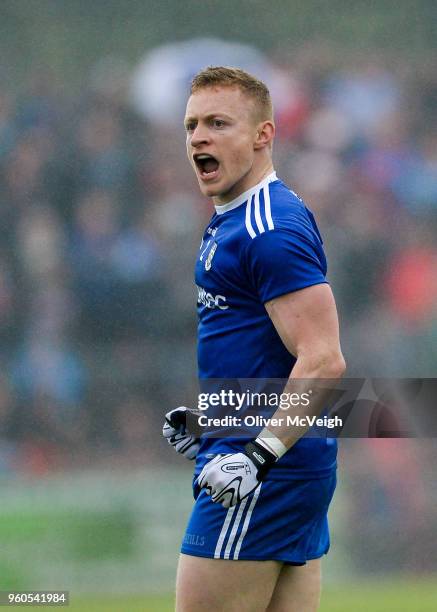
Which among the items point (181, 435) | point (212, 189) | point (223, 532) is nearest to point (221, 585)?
point (223, 532)

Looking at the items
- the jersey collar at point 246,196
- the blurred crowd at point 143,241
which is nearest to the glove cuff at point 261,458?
the jersey collar at point 246,196

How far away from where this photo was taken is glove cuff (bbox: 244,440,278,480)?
8.52 ft

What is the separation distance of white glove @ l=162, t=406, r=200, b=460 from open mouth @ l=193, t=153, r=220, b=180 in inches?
26.4

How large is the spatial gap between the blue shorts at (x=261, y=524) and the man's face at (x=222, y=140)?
0.79m

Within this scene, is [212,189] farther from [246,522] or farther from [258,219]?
[246,522]

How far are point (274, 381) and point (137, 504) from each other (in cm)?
234

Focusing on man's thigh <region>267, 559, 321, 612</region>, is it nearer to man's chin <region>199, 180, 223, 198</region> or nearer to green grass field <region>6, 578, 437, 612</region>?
man's chin <region>199, 180, 223, 198</region>

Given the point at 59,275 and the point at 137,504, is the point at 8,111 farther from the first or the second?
the point at 137,504

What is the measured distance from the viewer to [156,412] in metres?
5.12

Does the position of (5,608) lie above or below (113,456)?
below

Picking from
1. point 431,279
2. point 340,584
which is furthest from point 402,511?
point 431,279

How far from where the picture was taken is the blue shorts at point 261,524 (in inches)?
107

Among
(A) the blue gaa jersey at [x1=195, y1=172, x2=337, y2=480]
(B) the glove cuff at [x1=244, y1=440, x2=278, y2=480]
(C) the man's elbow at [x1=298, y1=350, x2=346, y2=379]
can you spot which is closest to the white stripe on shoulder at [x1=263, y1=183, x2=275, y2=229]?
(A) the blue gaa jersey at [x1=195, y1=172, x2=337, y2=480]

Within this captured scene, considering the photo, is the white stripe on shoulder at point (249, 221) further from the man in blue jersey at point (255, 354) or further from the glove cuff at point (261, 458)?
the glove cuff at point (261, 458)
